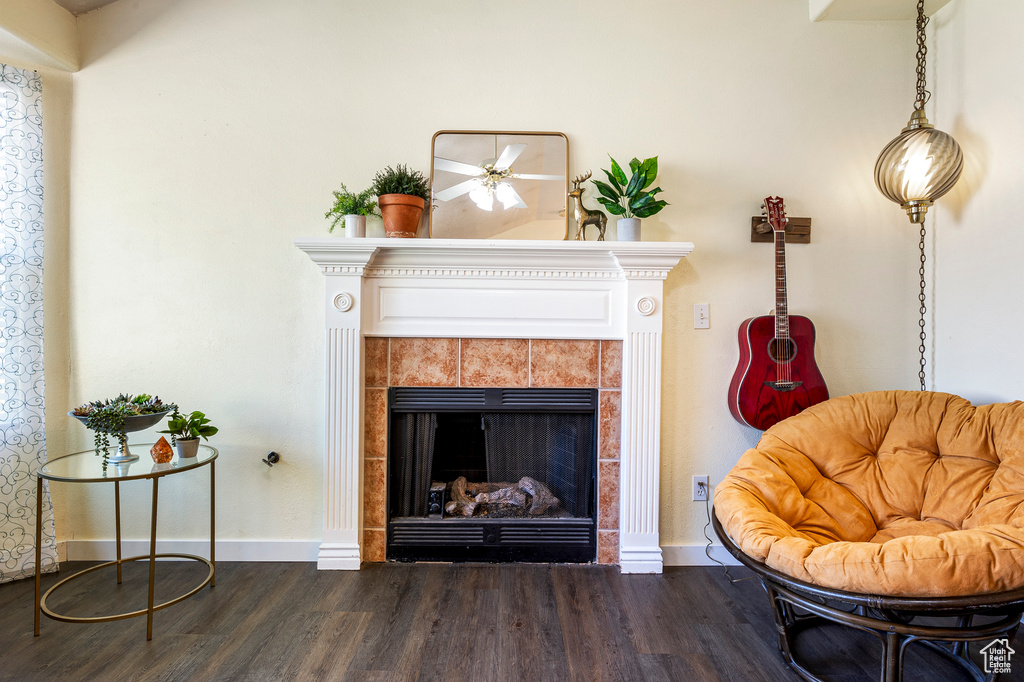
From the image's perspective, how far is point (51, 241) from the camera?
7.35 feet

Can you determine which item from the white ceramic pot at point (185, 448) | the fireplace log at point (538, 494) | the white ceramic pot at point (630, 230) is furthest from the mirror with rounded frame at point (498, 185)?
the white ceramic pot at point (185, 448)

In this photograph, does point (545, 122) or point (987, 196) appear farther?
point (545, 122)

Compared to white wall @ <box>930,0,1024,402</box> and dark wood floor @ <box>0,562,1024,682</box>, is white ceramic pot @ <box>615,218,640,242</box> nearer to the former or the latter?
white wall @ <box>930,0,1024,402</box>

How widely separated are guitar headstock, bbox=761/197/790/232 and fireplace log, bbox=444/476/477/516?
1736 millimetres

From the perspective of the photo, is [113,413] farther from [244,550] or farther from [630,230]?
[630,230]

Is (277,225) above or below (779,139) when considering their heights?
below

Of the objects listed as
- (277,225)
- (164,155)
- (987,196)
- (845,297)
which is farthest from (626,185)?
(164,155)

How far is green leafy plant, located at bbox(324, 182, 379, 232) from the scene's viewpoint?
2.19m

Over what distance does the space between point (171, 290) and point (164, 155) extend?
587 millimetres

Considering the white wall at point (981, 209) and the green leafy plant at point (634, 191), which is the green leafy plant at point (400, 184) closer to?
the green leafy plant at point (634, 191)

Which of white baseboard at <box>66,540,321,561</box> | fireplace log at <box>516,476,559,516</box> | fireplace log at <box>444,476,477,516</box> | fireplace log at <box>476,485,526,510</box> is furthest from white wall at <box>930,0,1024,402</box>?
white baseboard at <box>66,540,321,561</box>

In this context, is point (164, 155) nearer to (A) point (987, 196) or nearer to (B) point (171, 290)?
(B) point (171, 290)

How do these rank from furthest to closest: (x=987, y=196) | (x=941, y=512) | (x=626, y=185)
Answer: (x=626, y=185) → (x=987, y=196) → (x=941, y=512)

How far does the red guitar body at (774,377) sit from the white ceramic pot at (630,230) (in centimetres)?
60
